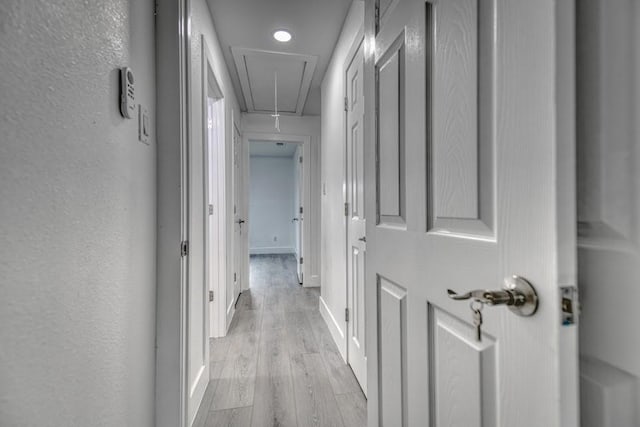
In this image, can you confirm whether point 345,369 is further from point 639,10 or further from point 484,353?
point 639,10

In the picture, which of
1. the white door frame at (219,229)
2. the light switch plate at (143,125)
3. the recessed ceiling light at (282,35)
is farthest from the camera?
the white door frame at (219,229)

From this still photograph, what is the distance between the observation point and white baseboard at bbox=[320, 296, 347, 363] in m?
2.04

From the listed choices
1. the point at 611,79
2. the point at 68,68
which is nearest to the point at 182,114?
the point at 68,68

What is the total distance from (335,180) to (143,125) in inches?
60.4

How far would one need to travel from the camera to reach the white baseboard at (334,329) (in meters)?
2.04

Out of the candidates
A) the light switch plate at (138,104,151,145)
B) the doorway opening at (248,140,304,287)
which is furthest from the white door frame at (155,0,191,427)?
the doorway opening at (248,140,304,287)

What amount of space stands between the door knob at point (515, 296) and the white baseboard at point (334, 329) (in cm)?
171

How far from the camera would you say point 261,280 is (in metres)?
4.29

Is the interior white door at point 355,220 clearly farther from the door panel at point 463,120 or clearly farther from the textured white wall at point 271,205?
the textured white wall at point 271,205

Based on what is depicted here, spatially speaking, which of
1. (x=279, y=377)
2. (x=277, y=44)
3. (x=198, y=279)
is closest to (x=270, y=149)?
(x=277, y=44)

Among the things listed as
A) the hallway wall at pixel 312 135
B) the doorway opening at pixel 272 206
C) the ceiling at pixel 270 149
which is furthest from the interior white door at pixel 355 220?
the doorway opening at pixel 272 206

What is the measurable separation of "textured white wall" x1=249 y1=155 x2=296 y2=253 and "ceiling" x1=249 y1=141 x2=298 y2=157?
27 centimetres

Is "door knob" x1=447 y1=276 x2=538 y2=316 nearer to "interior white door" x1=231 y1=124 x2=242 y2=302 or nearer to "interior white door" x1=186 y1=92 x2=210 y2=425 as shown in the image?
"interior white door" x1=186 y1=92 x2=210 y2=425

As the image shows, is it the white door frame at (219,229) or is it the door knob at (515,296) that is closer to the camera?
the door knob at (515,296)
